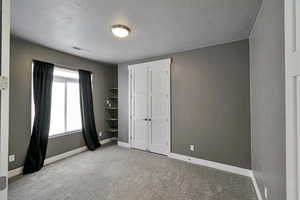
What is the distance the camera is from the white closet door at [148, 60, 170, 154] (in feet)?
12.3

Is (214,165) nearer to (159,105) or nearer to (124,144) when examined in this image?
(159,105)

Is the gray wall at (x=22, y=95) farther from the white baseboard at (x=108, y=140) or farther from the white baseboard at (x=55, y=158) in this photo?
the white baseboard at (x=108, y=140)

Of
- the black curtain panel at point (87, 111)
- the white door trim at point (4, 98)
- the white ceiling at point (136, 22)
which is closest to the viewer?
the white door trim at point (4, 98)

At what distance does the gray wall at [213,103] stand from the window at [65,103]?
9.14 ft

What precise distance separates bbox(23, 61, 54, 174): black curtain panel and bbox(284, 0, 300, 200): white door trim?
12.9ft

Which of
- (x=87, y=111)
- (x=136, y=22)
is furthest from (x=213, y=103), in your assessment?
(x=87, y=111)

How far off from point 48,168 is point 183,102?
3395mm

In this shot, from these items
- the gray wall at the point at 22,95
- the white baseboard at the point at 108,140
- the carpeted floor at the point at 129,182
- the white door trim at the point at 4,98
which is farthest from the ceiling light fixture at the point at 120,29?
the white baseboard at the point at 108,140

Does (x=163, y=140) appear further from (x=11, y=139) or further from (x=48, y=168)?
(x=11, y=139)

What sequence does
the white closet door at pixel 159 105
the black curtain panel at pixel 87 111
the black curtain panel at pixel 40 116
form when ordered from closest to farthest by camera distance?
1. the black curtain panel at pixel 40 116
2. the white closet door at pixel 159 105
3. the black curtain panel at pixel 87 111

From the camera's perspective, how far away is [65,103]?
3840 mm

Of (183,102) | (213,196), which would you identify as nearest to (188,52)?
(183,102)

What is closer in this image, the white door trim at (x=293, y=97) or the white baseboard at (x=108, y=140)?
the white door trim at (x=293, y=97)

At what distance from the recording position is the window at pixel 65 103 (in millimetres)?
3558
